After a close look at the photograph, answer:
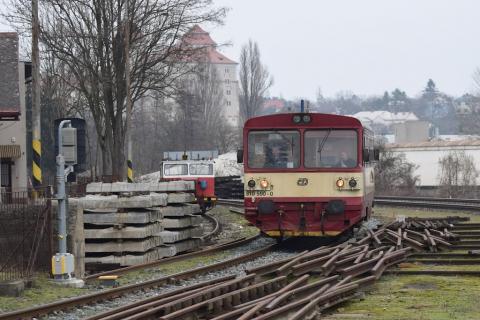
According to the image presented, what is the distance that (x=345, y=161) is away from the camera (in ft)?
61.0

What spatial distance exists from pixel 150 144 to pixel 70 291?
77516 millimetres

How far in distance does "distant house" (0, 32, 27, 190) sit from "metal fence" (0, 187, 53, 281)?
47.7 ft

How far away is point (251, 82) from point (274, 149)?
8022 centimetres

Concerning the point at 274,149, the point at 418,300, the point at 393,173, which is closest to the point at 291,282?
the point at 418,300

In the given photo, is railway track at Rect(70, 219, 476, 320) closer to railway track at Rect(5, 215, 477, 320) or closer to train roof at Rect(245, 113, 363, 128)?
railway track at Rect(5, 215, 477, 320)

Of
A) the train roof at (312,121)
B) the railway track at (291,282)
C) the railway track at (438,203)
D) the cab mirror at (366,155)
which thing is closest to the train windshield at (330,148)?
the train roof at (312,121)

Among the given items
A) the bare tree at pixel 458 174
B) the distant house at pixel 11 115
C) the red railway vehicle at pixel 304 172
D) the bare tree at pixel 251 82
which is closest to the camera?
the red railway vehicle at pixel 304 172

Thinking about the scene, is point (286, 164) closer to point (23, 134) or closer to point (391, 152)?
point (23, 134)

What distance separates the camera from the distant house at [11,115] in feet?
103

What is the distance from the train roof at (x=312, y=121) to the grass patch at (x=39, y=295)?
6356mm

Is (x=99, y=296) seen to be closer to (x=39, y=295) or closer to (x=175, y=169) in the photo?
(x=39, y=295)

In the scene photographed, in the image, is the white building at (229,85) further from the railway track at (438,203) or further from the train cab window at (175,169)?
the train cab window at (175,169)

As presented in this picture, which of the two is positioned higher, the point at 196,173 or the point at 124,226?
the point at 196,173

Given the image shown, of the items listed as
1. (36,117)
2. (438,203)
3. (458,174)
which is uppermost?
(36,117)
